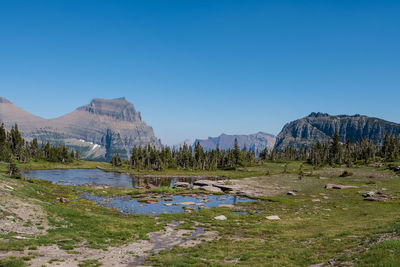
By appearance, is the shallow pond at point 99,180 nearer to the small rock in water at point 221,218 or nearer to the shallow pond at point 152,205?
the shallow pond at point 152,205

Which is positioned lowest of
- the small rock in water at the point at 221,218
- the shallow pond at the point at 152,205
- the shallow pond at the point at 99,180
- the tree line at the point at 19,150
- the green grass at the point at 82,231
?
the shallow pond at the point at 99,180

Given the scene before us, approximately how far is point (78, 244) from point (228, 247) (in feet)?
48.9

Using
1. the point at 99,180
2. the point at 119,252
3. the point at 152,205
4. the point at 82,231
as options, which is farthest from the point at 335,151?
the point at 119,252

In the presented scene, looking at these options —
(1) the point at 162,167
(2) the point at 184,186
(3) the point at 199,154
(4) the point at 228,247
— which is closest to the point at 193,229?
(4) the point at 228,247

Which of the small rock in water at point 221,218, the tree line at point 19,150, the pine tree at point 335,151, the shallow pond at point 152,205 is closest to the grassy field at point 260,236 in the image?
the small rock in water at point 221,218

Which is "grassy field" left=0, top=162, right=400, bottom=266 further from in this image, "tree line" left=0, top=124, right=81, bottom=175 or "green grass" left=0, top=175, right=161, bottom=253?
"tree line" left=0, top=124, right=81, bottom=175

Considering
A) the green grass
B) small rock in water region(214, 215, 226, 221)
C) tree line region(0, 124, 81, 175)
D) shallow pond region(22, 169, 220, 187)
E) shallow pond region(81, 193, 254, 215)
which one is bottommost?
shallow pond region(22, 169, 220, 187)

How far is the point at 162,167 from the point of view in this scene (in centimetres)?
17350

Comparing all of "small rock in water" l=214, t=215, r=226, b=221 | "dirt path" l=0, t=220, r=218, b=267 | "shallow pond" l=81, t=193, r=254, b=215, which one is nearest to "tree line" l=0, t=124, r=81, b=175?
"shallow pond" l=81, t=193, r=254, b=215

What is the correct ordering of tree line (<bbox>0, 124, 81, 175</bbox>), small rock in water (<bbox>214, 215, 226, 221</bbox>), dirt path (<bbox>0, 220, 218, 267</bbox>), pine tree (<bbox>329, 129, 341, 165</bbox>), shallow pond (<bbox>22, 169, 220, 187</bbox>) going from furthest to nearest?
pine tree (<bbox>329, 129, 341, 165</bbox>) → tree line (<bbox>0, 124, 81, 175</bbox>) → shallow pond (<bbox>22, 169, 220, 187</bbox>) → small rock in water (<bbox>214, 215, 226, 221</bbox>) → dirt path (<bbox>0, 220, 218, 267</bbox>)

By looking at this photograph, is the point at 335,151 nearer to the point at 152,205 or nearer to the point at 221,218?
the point at 152,205

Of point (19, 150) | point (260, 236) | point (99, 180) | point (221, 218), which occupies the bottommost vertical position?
point (99, 180)

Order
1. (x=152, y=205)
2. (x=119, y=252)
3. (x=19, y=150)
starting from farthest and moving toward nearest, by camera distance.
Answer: (x=19, y=150) < (x=152, y=205) < (x=119, y=252)

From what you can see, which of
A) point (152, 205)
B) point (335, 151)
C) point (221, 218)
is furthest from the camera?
point (335, 151)
